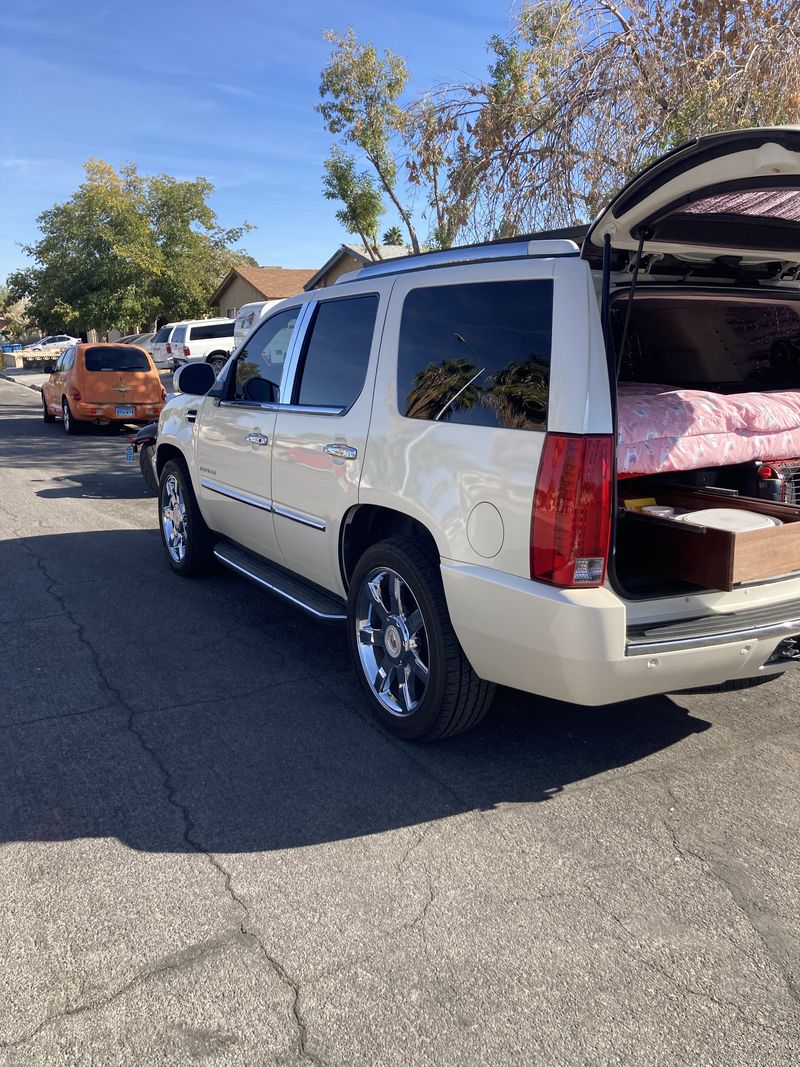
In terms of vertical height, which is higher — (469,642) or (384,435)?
(384,435)

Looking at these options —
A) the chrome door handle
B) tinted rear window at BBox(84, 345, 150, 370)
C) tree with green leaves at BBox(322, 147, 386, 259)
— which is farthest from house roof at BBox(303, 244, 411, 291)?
the chrome door handle

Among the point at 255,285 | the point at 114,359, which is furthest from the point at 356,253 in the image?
the point at 255,285

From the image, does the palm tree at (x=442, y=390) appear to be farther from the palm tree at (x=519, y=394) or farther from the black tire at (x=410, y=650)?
the black tire at (x=410, y=650)

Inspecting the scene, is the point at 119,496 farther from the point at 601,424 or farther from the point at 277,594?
the point at 601,424

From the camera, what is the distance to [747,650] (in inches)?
136

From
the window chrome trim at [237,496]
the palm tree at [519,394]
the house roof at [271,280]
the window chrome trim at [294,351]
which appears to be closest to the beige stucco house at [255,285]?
the house roof at [271,280]

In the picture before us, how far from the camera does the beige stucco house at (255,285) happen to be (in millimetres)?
45094

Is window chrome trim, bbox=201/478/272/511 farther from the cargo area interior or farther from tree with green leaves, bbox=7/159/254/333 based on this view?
tree with green leaves, bbox=7/159/254/333

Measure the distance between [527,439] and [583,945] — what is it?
1692 millimetres

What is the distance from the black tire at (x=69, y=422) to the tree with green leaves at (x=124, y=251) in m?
29.0

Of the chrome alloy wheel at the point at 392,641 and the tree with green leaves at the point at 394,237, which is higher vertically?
the tree with green leaves at the point at 394,237

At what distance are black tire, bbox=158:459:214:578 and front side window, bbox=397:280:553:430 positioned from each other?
2891mm

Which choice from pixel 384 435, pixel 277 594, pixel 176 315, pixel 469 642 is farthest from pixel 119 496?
pixel 176 315

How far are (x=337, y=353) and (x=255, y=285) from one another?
139ft
